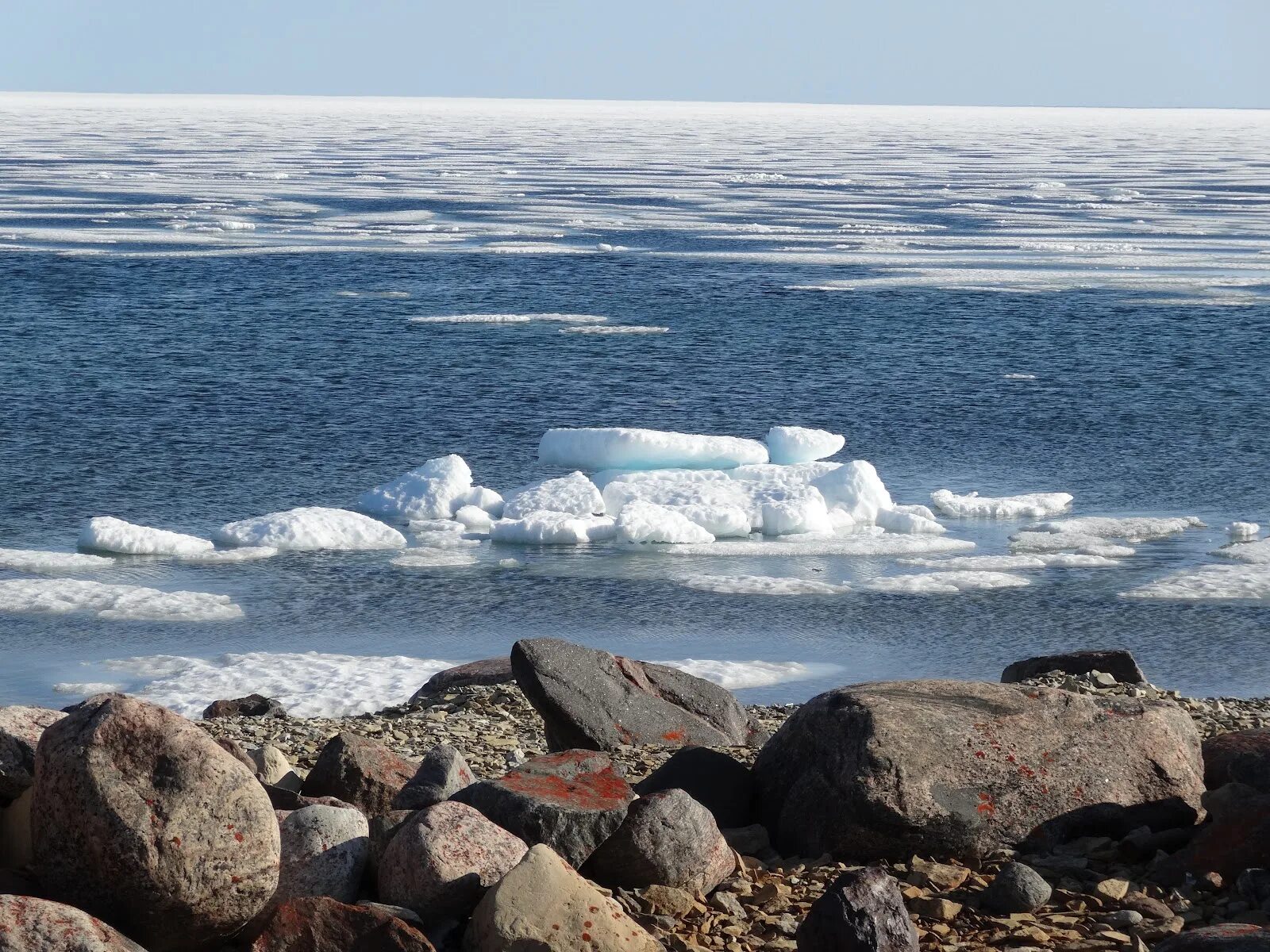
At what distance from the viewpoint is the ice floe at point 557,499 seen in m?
14.9

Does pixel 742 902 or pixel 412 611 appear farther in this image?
pixel 412 611

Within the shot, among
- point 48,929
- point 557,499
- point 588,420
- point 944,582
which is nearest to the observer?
point 48,929

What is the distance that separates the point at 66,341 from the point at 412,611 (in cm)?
1319

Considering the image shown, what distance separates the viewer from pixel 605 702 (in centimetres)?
785

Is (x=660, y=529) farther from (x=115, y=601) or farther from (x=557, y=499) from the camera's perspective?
(x=115, y=601)

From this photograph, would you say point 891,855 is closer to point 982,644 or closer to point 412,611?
point 982,644

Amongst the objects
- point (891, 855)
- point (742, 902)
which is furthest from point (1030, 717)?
point (742, 902)

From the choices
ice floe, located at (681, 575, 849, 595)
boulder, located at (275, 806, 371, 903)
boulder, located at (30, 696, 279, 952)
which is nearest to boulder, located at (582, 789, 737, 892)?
boulder, located at (275, 806, 371, 903)

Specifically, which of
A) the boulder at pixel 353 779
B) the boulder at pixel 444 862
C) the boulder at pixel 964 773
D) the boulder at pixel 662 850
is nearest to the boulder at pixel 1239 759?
the boulder at pixel 964 773

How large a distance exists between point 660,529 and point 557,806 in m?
8.96

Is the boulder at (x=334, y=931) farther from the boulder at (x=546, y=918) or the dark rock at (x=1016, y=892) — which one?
the dark rock at (x=1016, y=892)

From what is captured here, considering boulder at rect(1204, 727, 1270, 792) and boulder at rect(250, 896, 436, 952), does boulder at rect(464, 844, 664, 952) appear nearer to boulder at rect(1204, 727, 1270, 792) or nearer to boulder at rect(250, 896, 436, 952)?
boulder at rect(250, 896, 436, 952)

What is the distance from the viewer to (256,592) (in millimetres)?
12820

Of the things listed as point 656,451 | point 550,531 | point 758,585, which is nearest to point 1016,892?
point 758,585
